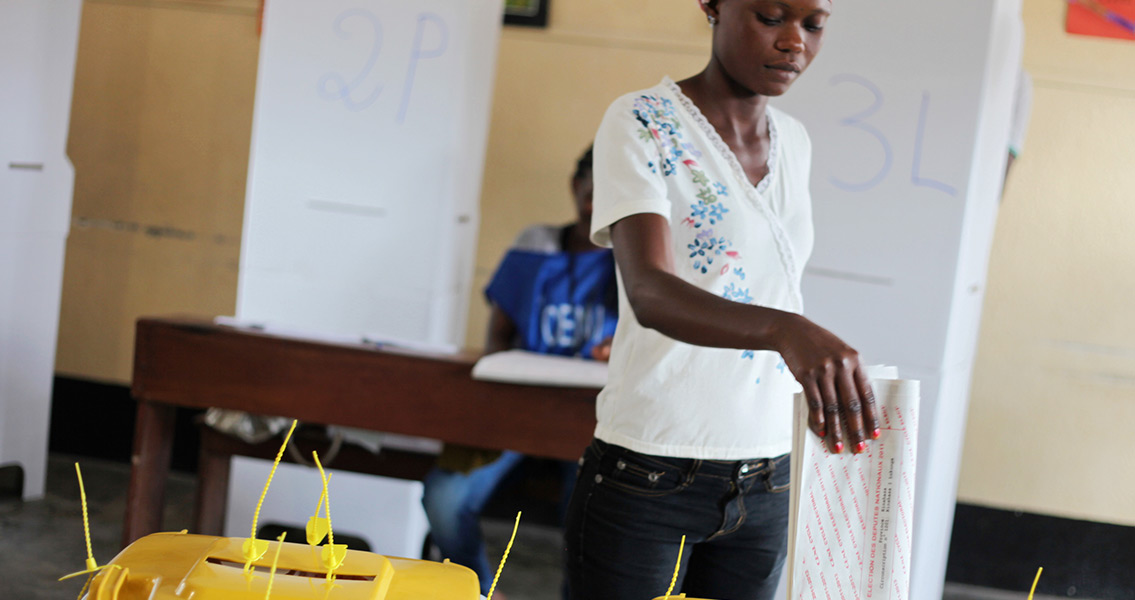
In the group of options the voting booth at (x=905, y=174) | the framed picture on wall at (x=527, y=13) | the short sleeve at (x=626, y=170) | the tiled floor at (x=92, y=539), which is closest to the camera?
the short sleeve at (x=626, y=170)

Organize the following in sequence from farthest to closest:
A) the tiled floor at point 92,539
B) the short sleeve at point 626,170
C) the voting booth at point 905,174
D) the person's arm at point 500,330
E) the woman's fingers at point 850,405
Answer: the tiled floor at point 92,539 → the person's arm at point 500,330 → the voting booth at point 905,174 → the short sleeve at point 626,170 → the woman's fingers at point 850,405

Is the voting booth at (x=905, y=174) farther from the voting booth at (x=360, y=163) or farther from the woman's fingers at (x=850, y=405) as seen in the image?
the woman's fingers at (x=850, y=405)

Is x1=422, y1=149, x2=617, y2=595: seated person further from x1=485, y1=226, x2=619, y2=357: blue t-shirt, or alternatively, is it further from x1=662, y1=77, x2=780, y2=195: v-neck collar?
x1=662, y1=77, x2=780, y2=195: v-neck collar

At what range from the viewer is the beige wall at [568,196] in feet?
10.3

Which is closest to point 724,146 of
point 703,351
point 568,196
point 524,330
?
point 703,351

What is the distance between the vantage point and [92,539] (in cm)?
297

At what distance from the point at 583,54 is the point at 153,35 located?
1571 mm

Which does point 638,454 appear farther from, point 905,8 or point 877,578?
point 905,8

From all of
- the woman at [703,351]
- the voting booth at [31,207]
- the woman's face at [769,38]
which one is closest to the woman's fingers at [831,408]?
the woman at [703,351]

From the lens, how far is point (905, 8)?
1.90 m

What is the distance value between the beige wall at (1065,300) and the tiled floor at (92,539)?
46cm

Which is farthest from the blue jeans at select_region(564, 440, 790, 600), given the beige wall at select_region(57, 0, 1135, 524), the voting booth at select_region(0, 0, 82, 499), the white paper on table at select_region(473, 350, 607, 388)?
the voting booth at select_region(0, 0, 82, 499)

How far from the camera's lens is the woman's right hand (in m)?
0.74

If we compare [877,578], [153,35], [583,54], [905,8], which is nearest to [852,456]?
[877,578]
